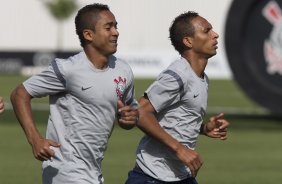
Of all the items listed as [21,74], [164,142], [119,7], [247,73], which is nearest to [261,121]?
[247,73]

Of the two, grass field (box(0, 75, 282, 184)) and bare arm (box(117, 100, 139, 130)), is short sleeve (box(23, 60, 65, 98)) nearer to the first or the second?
bare arm (box(117, 100, 139, 130))

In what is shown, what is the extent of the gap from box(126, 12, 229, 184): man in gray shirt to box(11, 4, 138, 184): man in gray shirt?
10.6 inches

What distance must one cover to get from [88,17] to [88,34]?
4.9 inches

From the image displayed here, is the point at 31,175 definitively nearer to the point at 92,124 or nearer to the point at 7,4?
the point at 92,124

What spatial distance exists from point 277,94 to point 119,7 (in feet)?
143

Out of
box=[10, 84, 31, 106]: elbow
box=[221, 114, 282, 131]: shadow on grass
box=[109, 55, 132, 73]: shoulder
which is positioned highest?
box=[109, 55, 132, 73]: shoulder

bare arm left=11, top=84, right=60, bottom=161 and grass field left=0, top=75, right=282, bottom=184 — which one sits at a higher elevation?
bare arm left=11, top=84, right=60, bottom=161

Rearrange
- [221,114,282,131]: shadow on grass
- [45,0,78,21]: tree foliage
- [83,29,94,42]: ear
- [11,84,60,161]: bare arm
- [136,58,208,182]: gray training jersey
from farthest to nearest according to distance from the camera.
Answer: [45,0,78,21]: tree foliage
[221,114,282,131]: shadow on grass
[136,58,208,182]: gray training jersey
[83,29,94,42]: ear
[11,84,60,161]: bare arm

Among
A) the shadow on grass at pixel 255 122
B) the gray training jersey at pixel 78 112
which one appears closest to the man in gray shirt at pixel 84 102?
the gray training jersey at pixel 78 112

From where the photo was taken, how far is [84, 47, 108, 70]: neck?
8375 millimetres

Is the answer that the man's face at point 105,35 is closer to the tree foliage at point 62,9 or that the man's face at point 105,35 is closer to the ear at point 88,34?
the ear at point 88,34

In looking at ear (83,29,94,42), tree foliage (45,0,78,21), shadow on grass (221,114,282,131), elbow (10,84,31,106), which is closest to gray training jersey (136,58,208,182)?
ear (83,29,94,42)

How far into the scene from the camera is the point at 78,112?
27.1 feet

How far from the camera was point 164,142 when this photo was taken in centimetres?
827
